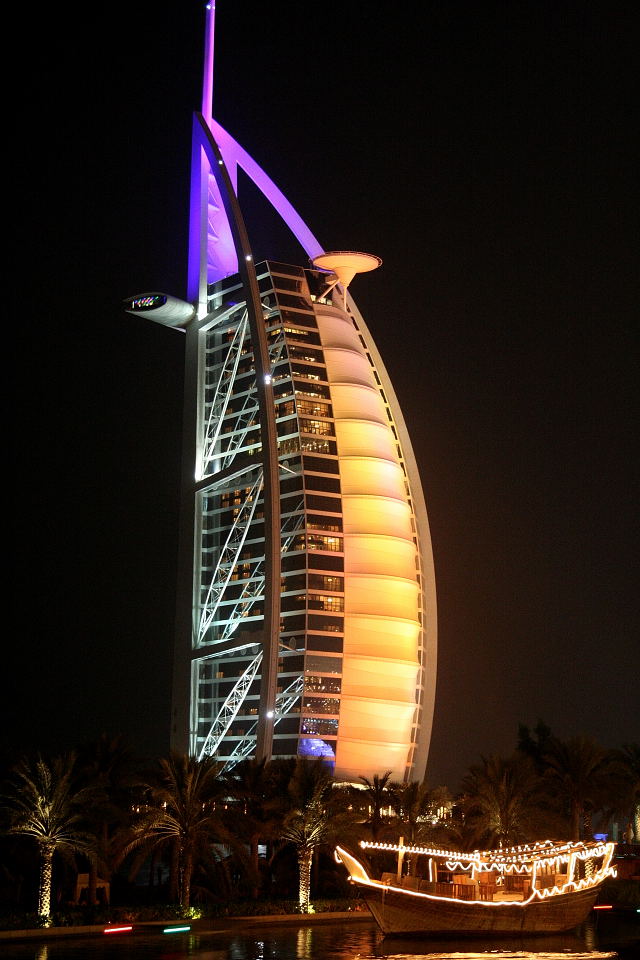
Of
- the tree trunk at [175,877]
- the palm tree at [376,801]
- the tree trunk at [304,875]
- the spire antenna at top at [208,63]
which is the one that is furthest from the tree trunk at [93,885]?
the spire antenna at top at [208,63]

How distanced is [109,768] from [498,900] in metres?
18.3

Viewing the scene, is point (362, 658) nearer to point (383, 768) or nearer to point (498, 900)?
point (383, 768)

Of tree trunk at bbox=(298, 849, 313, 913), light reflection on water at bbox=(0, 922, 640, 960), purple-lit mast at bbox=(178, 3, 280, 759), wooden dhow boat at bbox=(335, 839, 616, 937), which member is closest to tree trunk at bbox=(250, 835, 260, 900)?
tree trunk at bbox=(298, 849, 313, 913)

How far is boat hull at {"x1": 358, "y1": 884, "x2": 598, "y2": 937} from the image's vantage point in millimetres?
54250

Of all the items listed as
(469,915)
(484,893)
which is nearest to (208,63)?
(484,893)

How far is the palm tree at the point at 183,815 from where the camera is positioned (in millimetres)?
55062

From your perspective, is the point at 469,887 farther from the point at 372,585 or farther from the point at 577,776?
the point at 372,585

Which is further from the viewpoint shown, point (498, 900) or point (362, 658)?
point (362, 658)

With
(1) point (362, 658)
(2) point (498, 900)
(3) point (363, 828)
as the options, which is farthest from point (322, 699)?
(2) point (498, 900)

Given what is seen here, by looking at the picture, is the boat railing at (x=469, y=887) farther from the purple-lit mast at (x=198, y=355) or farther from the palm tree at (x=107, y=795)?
the purple-lit mast at (x=198, y=355)

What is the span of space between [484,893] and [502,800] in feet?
→ 36.5

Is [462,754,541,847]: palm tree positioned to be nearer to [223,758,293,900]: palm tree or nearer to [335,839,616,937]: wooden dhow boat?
[335,839,616,937]: wooden dhow boat

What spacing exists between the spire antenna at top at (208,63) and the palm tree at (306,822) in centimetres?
5666

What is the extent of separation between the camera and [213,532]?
96375 mm
